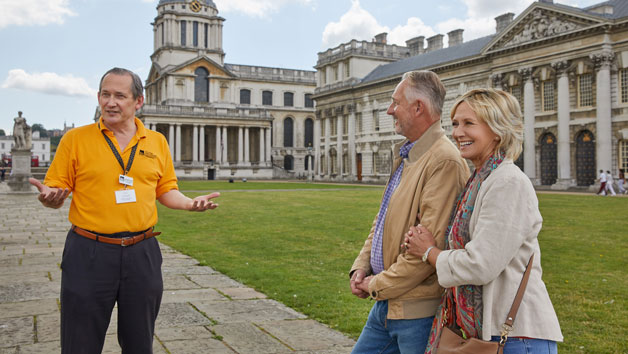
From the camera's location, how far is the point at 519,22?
38.0 metres

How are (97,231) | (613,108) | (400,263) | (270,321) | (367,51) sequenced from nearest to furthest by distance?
(400,263) < (97,231) < (270,321) < (613,108) < (367,51)

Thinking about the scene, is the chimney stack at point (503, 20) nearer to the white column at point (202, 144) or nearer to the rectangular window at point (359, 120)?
the rectangular window at point (359, 120)

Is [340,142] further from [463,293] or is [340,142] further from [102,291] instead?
[463,293]

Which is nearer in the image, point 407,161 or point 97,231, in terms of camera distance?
point 407,161

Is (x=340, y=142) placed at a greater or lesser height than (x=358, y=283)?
greater

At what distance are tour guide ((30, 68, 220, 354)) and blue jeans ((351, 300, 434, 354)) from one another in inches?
52.3

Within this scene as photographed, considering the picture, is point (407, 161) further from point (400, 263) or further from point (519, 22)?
point (519, 22)

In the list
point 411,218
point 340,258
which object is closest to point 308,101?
point 340,258

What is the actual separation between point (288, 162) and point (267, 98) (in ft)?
33.6

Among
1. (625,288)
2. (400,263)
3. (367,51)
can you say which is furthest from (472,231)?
(367,51)

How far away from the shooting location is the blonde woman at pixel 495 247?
2275 mm

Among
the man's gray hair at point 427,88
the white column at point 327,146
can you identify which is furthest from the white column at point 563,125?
the man's gray hair at point 427,88

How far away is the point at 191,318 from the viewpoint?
19.1ft

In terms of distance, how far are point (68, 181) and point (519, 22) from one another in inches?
1553
